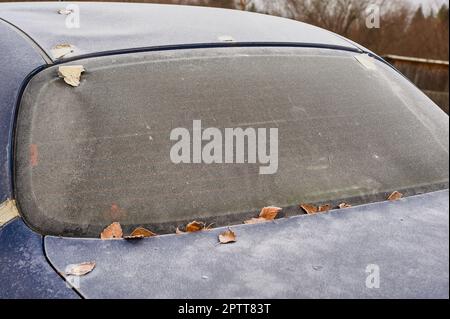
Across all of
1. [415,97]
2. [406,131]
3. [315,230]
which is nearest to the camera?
[315,230]

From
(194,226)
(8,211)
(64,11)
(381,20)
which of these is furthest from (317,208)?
(381,20)

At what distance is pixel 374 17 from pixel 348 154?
147 centimetres

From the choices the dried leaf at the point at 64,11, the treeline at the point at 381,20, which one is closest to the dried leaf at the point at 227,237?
the dried leaf at the point at 64,11

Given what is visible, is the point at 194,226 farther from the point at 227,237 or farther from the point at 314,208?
the point at 314,208

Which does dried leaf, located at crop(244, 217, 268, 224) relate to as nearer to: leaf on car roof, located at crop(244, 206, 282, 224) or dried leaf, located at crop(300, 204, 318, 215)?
leaf on car roof, located at crop(244, 206, 282, 224)

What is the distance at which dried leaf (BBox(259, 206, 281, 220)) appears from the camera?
4.91 feet

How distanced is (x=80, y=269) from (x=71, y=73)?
0.76 m

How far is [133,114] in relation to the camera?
5.46 feet

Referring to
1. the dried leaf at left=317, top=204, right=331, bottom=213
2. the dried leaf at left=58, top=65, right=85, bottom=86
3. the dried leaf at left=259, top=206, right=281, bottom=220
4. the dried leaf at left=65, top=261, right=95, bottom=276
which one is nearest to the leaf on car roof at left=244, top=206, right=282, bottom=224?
the dried leaf at left=259, top=206, right=281, bottom=220

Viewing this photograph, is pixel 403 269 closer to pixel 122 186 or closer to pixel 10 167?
pixel 122 186

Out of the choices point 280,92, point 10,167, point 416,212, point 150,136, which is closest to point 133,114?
point 150,136

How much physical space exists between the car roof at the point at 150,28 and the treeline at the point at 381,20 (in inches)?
344

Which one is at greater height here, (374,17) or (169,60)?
(374,17)

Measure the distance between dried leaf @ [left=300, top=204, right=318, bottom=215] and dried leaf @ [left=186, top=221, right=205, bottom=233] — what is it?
319mm
